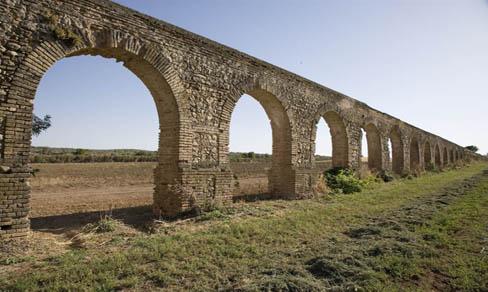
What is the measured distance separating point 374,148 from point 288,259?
15.0 m

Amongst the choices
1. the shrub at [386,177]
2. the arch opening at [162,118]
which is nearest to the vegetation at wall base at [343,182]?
the shrub at [386,177]

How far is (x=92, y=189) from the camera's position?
14.0 meters

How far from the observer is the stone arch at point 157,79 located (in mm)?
5113

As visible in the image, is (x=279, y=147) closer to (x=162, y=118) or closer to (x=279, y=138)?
(x=279, y=138)

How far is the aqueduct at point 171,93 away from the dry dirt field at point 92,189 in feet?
7.47

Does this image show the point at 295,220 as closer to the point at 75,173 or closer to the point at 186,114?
the point at 186,114

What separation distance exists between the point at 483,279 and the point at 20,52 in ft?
24.2

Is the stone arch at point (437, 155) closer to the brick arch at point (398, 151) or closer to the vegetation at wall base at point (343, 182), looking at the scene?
the brick arch at point (398, 151)

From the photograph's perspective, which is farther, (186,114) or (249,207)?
(249,207)

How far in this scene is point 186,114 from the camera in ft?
23.1

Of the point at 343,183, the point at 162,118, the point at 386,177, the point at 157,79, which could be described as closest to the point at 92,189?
the point at 162,118

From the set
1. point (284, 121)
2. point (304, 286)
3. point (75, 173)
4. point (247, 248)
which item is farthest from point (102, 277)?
point (75, 173)

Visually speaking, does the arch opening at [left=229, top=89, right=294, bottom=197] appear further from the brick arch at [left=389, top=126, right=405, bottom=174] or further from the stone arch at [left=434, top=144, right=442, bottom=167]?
the stone arch at [left=434, top=144, right=442, bottom=167]

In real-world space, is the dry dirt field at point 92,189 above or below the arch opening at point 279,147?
below
